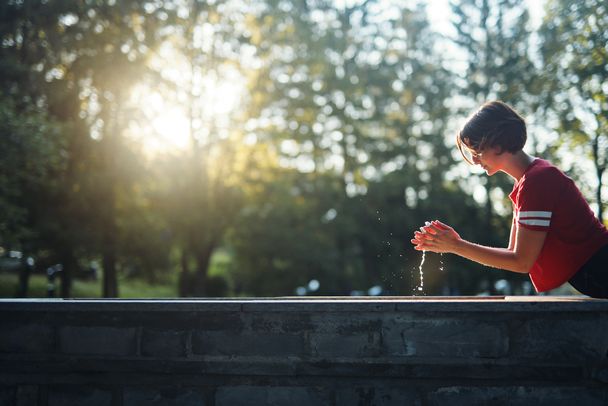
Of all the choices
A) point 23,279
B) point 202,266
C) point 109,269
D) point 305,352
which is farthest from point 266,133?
point 305,352

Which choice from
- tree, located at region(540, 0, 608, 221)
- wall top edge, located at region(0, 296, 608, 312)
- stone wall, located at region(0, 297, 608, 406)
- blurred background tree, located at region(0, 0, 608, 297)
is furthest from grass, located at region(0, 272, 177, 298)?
wall top edge, located at region(0, 296, 608, 312)

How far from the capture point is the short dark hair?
390cm

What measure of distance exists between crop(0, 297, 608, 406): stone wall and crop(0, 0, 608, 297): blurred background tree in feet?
42.5

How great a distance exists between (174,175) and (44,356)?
21.7 metres

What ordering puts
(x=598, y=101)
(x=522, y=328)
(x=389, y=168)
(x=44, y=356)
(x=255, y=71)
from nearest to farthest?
(x=522, y=328) → (x=44, y=356) → (x=598, y=101) → (x=255, y=71) → (x=389, y=168)

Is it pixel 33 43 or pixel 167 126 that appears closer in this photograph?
pixel 33 43

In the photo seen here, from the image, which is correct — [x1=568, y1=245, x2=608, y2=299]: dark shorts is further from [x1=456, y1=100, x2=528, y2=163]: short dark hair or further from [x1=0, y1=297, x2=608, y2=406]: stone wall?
[x1=456, y1=100, x2=528, y2=163]: short dark hair

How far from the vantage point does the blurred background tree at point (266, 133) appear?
2038 cm

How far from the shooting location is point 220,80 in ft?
88.4

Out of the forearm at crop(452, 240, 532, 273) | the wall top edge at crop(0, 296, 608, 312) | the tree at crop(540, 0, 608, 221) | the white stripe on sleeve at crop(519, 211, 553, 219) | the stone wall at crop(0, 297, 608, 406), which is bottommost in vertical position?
the stone wall at crop(0, 297, 608, 406)

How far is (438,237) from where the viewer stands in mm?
3814

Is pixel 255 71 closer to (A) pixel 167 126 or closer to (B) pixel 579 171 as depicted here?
(A) pixel 167 126

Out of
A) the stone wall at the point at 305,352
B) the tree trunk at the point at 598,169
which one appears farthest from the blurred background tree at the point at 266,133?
the stone wall at the point at 305,352

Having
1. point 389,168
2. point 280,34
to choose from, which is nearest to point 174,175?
point 280,34
